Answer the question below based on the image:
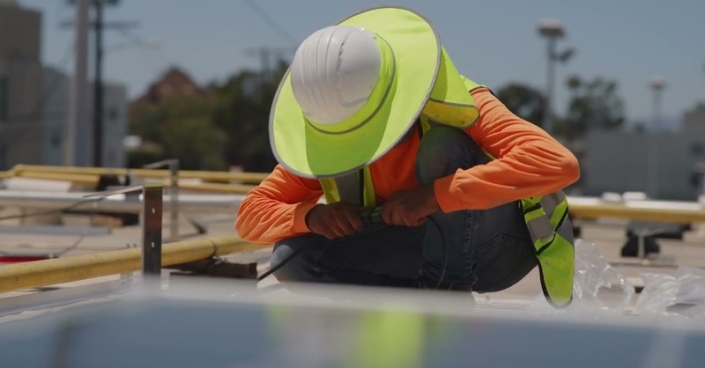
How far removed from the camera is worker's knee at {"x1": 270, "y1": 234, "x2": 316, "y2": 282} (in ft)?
11.7

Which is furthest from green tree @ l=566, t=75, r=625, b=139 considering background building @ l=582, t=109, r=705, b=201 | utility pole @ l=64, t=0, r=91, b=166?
utility pole @ l=64, t=0, r=91, b=166

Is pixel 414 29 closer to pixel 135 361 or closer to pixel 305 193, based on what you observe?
pixel 305 193

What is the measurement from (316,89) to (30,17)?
125 feet

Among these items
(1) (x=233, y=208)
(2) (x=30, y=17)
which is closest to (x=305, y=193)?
(1) (x=233, y=208)

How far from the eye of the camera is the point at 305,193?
12.1 feet

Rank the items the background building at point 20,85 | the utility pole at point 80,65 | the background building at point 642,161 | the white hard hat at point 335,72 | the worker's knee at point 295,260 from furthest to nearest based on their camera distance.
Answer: the background building at point 642,161 → the background building at point 20,85 → the utility pole at point 80,65 → the worker's knee at point 295,260 → the white hard hat at point 335,72

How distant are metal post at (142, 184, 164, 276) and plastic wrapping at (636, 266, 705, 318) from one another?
175cm

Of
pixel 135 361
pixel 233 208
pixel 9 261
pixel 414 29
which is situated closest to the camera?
pixel 135 361

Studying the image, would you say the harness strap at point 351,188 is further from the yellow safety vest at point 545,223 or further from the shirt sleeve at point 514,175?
the shirt sleeve at point 514,175

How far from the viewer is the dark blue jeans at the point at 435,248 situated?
3264 millimetres

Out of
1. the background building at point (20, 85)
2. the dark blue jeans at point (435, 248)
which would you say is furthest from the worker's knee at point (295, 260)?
the background building at point (20, 85)

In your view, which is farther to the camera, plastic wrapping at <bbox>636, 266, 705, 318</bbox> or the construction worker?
plastic wrapping at <bbox>636, 266, 705, 318</bbox>

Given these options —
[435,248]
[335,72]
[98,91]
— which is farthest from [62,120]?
[335,72]

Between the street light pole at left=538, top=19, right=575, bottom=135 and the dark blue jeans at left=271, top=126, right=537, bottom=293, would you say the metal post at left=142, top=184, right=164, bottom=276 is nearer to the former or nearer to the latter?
the dark blue jeans at left=271, top=126, right=537, bottom=293
